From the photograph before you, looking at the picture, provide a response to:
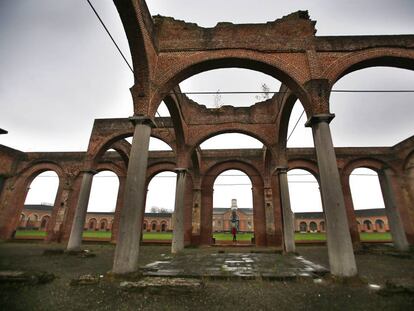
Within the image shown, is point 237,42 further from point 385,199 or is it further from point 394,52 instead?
point 385,199

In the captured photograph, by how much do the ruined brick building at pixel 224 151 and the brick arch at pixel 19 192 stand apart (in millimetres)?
82

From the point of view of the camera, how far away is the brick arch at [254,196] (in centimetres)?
1516

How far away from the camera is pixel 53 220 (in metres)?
16.6

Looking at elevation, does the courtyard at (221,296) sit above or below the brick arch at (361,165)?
below

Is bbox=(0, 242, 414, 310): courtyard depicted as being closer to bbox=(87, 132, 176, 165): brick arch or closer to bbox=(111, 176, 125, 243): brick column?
bbox=(87, 132, 176, 165): brick arch

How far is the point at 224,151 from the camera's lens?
55.8ft

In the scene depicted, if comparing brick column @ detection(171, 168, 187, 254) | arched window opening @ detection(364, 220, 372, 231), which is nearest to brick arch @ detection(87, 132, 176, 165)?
brick column @ detection(171, 168, 187, 254)

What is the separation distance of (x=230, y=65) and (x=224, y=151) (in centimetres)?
976

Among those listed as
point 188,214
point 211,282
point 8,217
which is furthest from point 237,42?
point 8,217

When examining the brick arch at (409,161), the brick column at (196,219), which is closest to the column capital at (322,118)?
the brick column at (196,219)

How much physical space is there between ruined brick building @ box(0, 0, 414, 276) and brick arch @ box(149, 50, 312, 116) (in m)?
0.04

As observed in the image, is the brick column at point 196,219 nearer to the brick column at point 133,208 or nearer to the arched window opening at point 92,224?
the brick column at point 133,208

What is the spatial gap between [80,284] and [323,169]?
683cm

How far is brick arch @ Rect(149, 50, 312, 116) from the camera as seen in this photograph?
7113 mm
